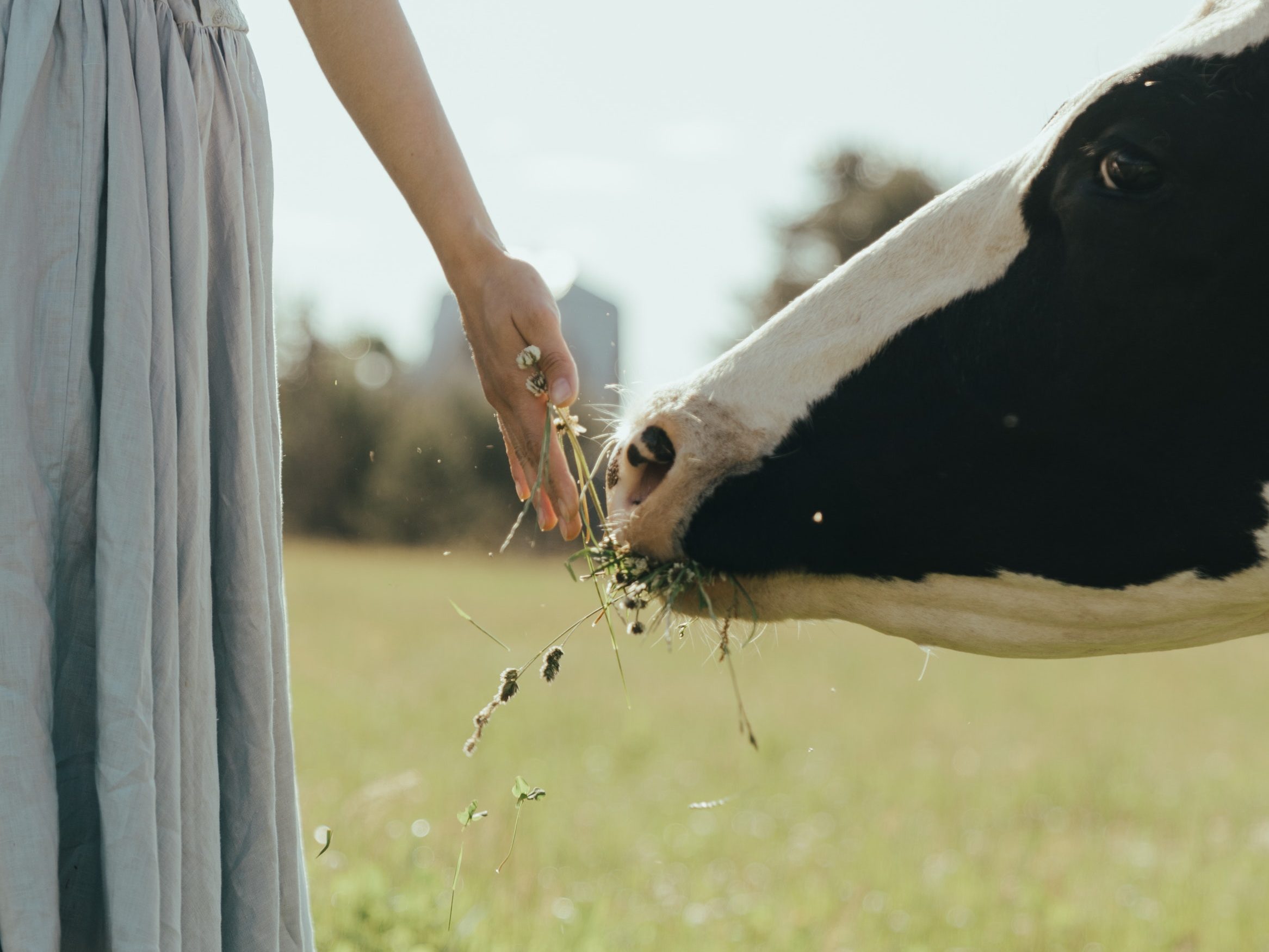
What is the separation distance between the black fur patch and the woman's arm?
0.38 metres

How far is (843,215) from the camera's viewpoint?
1202 inches

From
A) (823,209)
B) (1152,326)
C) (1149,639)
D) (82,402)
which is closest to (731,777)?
(1149,639)

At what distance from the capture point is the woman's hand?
1668 millimetres

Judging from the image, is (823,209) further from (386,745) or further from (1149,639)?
(1149,639)

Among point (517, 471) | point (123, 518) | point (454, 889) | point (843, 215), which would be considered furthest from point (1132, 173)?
point (843, 215)

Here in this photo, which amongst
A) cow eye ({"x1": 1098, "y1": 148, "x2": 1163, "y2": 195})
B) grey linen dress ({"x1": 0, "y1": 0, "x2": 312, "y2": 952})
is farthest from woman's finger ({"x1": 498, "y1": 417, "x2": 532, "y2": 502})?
cow eye ({"x1": 1098, "y1": 148, "x2": 1163, "y2": 195})

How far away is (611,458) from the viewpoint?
1952 mm

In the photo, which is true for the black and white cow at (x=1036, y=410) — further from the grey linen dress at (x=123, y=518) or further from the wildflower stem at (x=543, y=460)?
the grey linen dress at (x=123, y=518)

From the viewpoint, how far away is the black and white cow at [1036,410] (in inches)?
66.1

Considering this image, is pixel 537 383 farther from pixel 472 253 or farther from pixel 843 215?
pixel 843 215

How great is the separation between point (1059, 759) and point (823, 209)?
25.7 metres

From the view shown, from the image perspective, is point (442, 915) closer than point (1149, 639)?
No

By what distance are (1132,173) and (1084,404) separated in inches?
13.1

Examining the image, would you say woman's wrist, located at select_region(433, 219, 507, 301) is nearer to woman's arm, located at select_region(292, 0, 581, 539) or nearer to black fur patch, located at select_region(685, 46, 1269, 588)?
woman's arm, located at select_region(292, 0, 581, 539)
